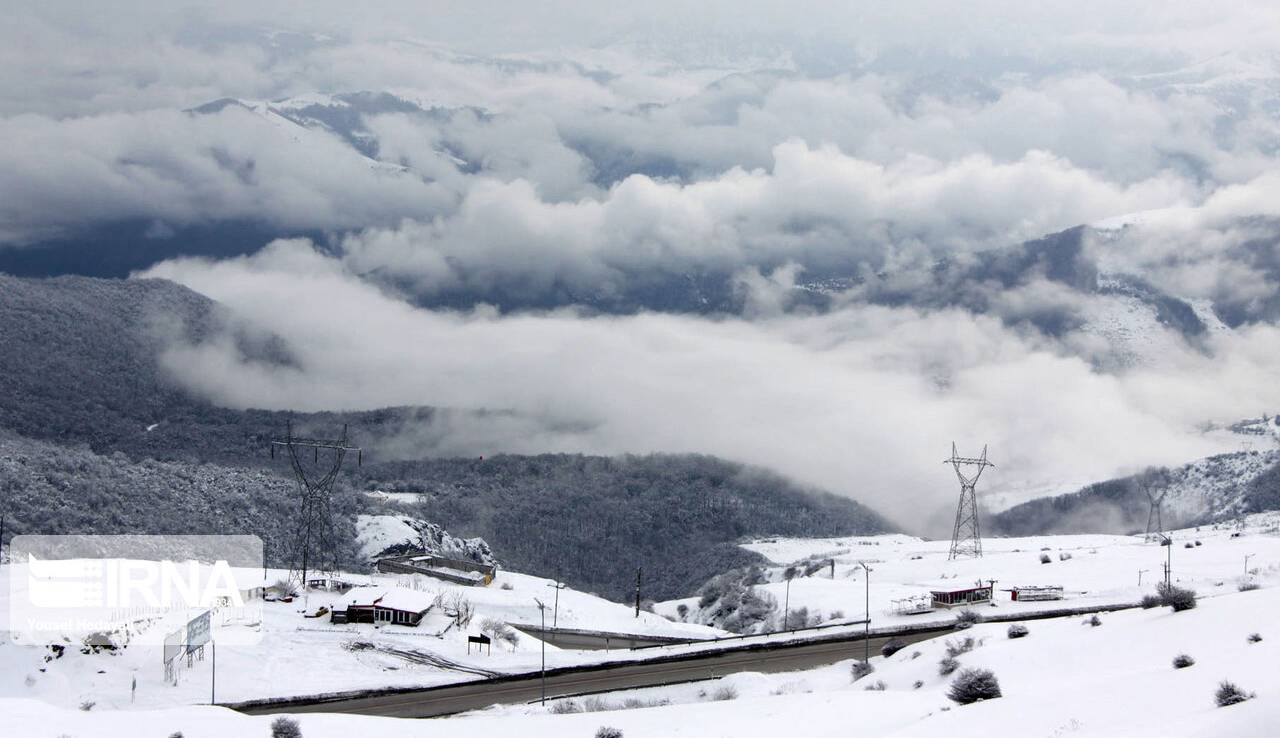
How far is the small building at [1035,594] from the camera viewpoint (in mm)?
82812

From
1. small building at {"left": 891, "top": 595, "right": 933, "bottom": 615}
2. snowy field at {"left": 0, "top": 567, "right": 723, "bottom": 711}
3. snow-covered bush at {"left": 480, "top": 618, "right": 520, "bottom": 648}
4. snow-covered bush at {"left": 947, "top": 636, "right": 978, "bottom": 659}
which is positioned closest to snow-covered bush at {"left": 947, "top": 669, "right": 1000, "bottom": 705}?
snow-covered bush at {"left": 947, "top": 636, "right": 978, "bottom": 659}

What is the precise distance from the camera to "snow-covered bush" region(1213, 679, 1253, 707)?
90.1 feet

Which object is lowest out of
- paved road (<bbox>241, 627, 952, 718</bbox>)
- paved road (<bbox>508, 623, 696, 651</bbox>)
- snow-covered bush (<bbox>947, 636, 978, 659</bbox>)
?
paved road (<bbox>508, 623, 696, 651</bbox>)

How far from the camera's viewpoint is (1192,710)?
28.4 metres

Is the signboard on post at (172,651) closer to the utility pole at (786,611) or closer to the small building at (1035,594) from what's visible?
the utility pole at (786,611)

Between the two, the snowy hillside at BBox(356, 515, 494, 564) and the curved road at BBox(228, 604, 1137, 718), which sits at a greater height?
the snowy hillside at BBox(356, 515, 494, 564)

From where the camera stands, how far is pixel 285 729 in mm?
38875

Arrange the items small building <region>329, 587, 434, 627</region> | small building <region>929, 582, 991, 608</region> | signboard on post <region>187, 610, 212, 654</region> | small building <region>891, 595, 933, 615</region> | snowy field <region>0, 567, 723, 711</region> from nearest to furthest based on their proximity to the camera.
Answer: snowy field <region>0, 567, 723, 711</region>
signboard on post <region>187, 610, 212, 654</region>
small building <region>329, 587, 434, 627</region>
small building <region>891, 595, 933, 615</region>
small building <region>929, 582, 991, 608</region>

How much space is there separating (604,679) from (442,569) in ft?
191

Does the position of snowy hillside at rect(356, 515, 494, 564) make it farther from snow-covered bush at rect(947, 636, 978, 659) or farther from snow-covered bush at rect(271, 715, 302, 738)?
snow-covered bush at rect(271, 715, 302, 738)

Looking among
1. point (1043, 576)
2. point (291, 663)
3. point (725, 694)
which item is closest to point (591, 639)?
point (291, 663)

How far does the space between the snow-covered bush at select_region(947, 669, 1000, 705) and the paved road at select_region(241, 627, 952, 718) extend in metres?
23.6

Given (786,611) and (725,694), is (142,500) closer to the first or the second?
(786,611)

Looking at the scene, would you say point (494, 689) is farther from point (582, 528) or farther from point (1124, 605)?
point (582, 528)
